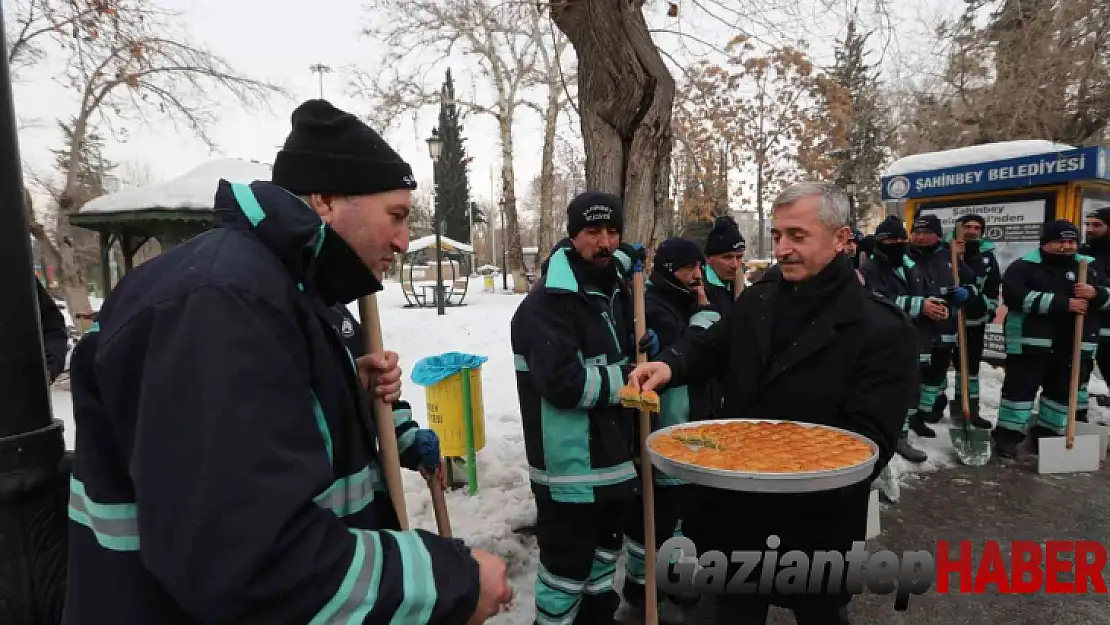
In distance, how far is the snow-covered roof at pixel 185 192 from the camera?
802 centimetres

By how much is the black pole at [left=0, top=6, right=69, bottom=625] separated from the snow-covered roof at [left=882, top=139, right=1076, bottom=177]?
10.3m

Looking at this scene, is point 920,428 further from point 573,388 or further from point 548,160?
point 548,160

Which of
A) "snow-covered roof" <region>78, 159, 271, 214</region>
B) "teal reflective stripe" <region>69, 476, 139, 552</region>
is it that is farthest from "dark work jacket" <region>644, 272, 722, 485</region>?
"snow-covered roof" <region>78, 159, 271, 214</region>

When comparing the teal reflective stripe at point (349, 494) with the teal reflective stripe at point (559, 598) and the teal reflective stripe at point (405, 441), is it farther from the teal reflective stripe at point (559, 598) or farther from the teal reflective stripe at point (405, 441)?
the teal reflective stripe at point (559, 598)

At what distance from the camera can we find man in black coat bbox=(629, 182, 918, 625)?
93.2 inches

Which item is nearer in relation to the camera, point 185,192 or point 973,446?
point 973,446

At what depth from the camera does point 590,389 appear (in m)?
2.91

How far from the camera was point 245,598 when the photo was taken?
2.96 feet

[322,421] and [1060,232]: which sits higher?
[1060,232]

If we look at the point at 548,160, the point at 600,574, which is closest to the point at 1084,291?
the point at 600,574

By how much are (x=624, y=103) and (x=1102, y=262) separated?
18.8ft

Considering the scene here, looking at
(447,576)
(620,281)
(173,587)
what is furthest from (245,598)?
(620,281)

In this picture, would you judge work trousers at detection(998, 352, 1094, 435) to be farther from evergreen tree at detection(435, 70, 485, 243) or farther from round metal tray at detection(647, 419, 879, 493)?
evergreen tree at detection(435, 70, 485, 243)

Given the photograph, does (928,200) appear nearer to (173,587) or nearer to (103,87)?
(173,587)
